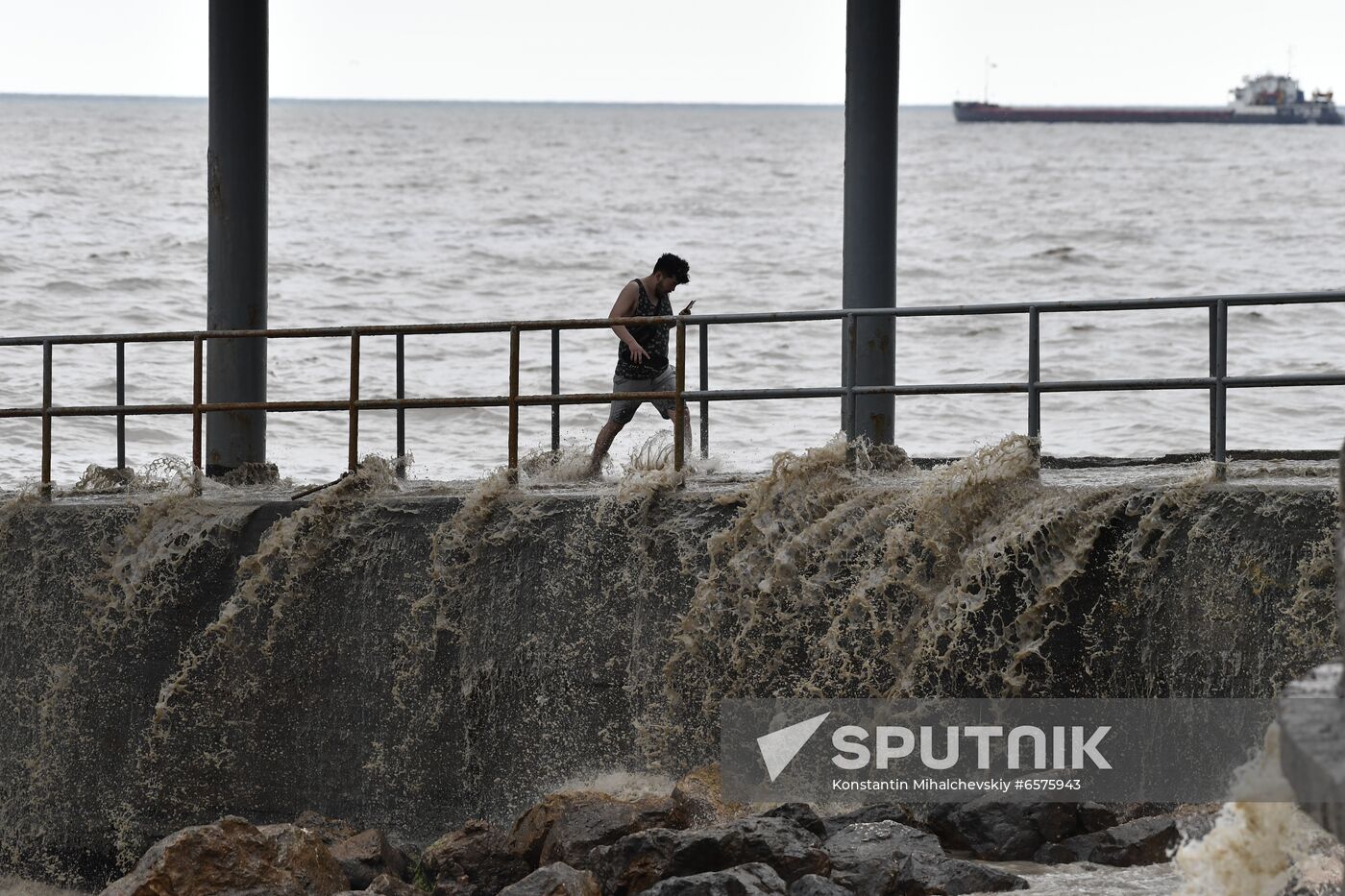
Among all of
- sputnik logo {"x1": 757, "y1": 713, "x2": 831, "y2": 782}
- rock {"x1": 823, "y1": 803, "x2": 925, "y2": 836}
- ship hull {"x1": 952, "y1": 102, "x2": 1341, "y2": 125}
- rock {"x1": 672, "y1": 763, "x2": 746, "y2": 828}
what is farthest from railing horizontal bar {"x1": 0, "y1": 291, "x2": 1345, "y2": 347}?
ship hull {"x1": 952, "y1": 102, "x2": 1341, "y2": 125}

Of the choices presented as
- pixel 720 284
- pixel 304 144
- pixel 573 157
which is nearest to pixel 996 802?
pixel 720 284

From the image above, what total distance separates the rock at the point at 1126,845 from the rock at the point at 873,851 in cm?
59

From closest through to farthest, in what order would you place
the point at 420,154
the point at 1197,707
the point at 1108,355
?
the point at 1197,707, the point at 1108,355, the point at 420,154

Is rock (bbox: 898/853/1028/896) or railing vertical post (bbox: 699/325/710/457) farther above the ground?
railing vertical post (bbox: 699/325/710/457)

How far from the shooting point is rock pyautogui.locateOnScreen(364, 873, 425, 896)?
8242 mm

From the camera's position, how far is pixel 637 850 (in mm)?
8031

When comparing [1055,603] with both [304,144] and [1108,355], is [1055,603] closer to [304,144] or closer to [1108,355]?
[1108,355]

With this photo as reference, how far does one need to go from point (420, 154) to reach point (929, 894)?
72278 mm

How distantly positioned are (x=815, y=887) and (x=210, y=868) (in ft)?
9.24

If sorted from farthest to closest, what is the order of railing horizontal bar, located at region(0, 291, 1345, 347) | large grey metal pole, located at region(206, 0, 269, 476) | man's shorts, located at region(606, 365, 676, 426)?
large grey metal pole, located at region(206, 0, 269, 476) → man's shorts, located at region(606, 365, 676, 426) → railing horizontal bar, located at region(0, 291, 1345, 347)

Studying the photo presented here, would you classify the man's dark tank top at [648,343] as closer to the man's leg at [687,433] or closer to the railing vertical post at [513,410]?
the man's leg at [687,433]

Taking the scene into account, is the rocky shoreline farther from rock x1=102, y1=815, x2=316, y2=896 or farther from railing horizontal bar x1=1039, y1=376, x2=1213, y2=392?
railing horizontal bar x1=1039, y1=376, x2=1213, y2=392

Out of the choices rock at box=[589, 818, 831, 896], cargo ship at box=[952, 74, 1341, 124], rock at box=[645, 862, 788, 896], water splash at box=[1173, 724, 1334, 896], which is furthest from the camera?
cargo ship at box=[952, 74, 1341, 124]

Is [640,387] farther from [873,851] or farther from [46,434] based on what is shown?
[46,434]
